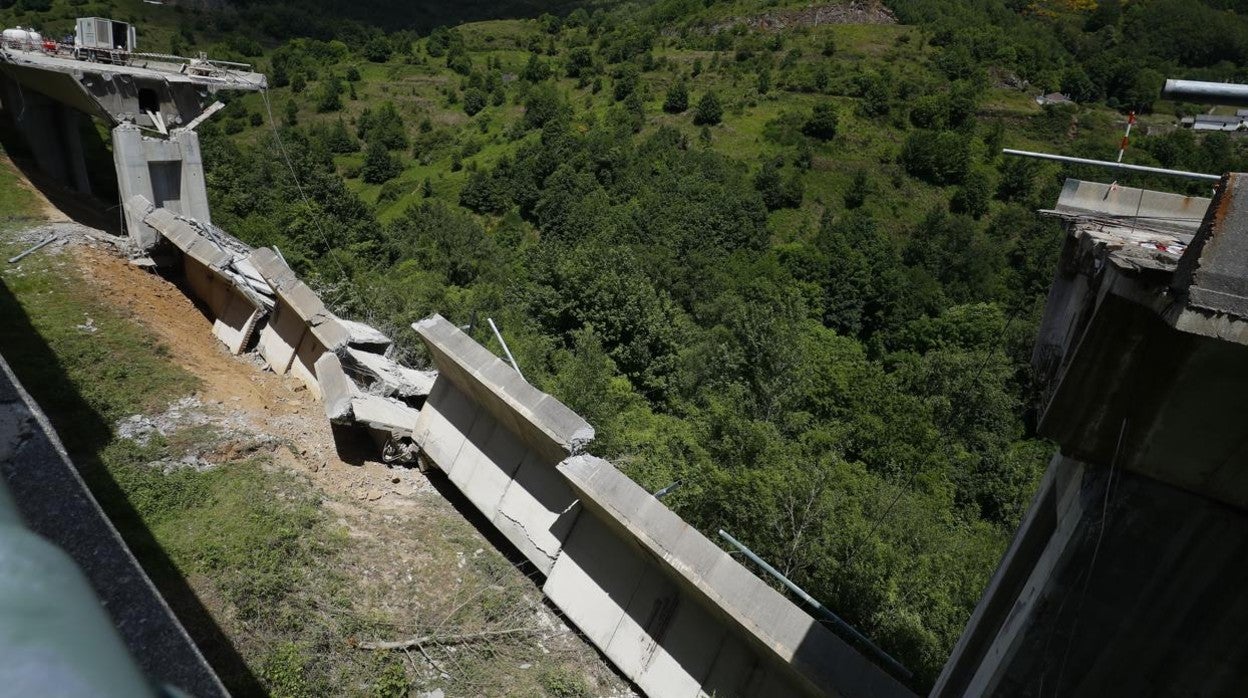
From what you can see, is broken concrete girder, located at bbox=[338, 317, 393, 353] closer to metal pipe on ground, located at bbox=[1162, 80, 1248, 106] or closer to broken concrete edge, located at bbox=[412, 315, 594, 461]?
broken concrete edge, located at bbox=[412, 315, 594, 461]

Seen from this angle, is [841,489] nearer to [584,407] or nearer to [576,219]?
[584,407]

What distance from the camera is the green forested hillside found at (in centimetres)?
1409

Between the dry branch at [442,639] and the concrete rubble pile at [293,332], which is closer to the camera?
the dry branch at [442,639]

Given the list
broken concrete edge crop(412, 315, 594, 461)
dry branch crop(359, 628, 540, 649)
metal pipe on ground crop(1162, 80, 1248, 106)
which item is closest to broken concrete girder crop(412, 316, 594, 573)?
broken concrete edge crop(412, 315, 594, 461)

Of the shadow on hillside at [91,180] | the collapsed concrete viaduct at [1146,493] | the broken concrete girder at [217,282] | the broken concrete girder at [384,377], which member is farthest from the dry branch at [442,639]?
the shadow on hillside at [91,180]

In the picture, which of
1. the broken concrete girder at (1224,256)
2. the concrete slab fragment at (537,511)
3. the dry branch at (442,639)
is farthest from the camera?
the concrete slab fragment at (537,511)

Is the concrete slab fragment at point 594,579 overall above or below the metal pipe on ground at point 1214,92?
below

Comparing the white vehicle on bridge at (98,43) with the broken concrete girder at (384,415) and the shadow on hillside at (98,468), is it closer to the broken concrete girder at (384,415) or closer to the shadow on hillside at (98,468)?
the shadow on hillside at (98,468)

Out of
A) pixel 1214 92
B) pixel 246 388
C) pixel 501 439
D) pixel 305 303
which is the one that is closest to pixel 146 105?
pixel 305 303

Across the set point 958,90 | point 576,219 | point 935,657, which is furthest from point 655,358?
point 958,90

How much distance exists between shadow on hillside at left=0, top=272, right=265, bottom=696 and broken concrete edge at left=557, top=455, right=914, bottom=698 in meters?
3.75

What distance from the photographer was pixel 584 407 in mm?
15500

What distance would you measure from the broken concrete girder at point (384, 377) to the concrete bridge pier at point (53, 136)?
15.1 m

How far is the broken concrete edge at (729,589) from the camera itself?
20.4ft
